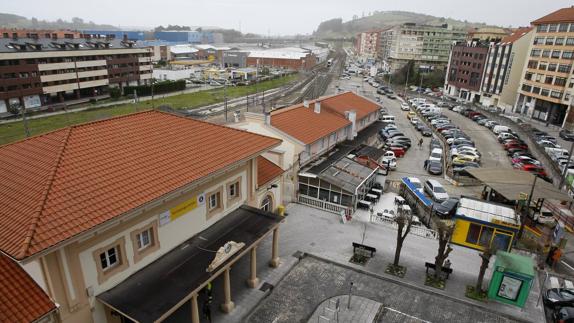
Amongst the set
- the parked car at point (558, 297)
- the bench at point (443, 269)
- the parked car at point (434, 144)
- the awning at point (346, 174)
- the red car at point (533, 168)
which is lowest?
the parked car at point (434, 144)

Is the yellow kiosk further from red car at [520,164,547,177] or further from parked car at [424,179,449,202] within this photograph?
red car at [520,164,547,177]

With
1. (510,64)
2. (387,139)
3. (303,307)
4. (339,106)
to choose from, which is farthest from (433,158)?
(510,64)

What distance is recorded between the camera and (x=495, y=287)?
18016 millimetres

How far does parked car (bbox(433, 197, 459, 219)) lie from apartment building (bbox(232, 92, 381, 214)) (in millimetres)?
5622

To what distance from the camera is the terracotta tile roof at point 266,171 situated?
22781 mm

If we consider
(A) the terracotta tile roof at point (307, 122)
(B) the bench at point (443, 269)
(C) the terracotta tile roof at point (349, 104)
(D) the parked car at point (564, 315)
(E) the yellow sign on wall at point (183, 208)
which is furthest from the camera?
(C) the terracotta tile roof at point (349, 104)

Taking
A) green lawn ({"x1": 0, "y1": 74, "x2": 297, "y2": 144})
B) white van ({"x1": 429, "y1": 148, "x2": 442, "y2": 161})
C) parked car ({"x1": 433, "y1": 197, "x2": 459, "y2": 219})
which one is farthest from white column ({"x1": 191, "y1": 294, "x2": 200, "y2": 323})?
green lawn ({"x1": 0, "y1": 74, "x2": 297, "y2": 144})

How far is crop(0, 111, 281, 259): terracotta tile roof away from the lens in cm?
1133

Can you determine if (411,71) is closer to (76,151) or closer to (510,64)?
(510,64)

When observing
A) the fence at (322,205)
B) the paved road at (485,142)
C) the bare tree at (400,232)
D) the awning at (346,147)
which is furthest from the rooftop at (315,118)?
the paved road at (485,142)

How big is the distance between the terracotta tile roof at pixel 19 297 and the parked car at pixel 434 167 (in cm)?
3634

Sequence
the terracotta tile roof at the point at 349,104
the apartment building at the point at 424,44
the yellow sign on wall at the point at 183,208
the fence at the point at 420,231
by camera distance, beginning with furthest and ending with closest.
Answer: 1. the apartment building at the point at 424,44
2. the terracotta tile roof at the point at 349,104
3. the fence at the point at 420,231
4. the yellow sign on wall at the point at 183,208

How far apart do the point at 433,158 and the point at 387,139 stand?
8.88 metres

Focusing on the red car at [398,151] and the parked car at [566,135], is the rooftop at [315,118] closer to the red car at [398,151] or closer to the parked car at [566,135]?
the red car at [398,151]
